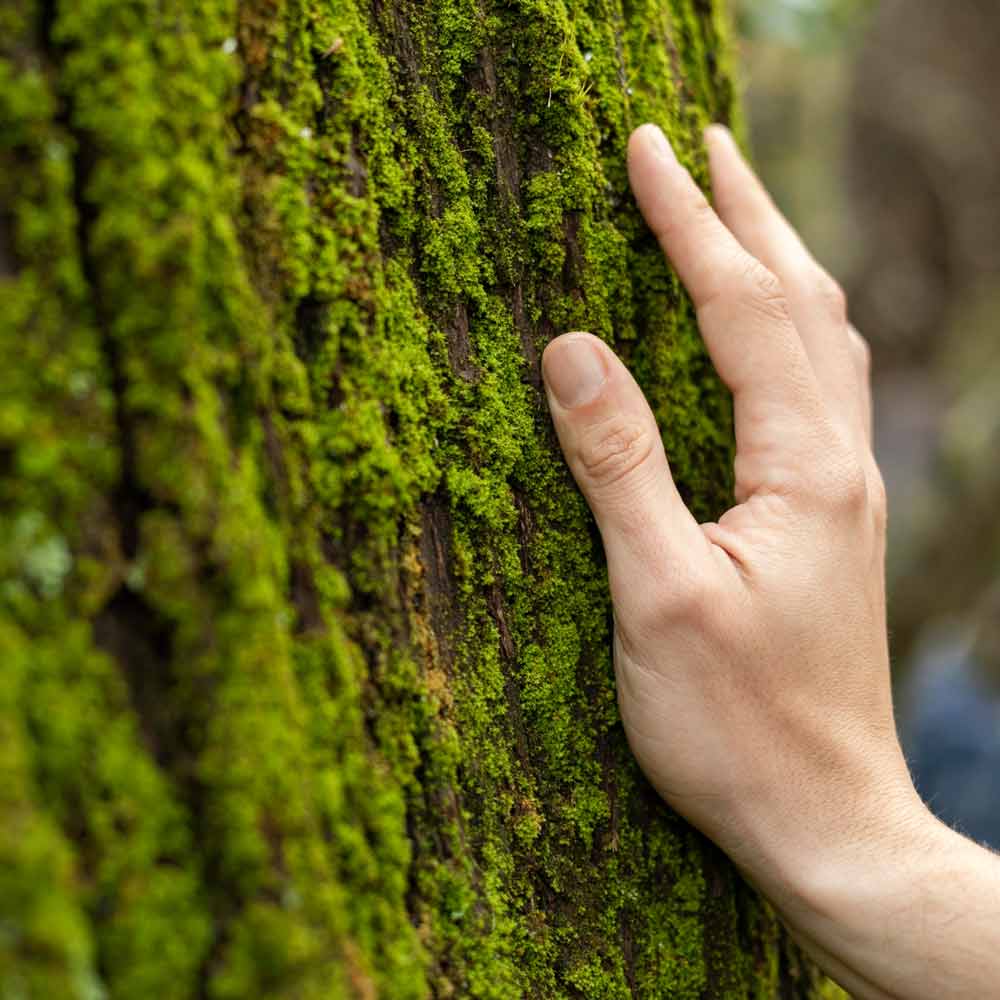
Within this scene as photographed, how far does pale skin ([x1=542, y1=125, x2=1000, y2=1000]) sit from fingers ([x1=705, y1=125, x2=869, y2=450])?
0.77 feet

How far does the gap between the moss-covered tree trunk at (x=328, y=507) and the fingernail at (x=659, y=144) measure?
57 millimetres

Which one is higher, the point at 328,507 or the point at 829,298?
the point at 829,298

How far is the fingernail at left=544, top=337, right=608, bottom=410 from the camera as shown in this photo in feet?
5.57

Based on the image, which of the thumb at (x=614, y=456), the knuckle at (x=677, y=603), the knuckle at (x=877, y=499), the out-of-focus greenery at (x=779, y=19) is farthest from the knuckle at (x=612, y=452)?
the out-of-focus greenery at (x=779, y=19)

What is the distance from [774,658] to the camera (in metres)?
1.68

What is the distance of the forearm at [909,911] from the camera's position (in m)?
1.57

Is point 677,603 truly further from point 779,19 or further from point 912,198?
point 912,198

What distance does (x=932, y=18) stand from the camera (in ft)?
40.5

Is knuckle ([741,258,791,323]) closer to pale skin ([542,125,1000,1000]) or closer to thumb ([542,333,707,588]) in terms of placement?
pale skin ([542,125,1000,1000])

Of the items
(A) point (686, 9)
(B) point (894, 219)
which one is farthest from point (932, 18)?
(A) point (686, 9)

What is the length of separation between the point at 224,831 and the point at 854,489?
126cm

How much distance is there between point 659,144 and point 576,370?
50cm

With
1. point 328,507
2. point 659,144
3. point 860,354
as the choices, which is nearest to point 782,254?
point 860,354

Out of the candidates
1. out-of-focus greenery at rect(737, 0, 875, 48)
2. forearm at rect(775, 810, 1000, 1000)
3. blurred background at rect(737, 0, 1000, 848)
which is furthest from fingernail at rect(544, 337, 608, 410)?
blurred background at rect(737, 0, 1000, 848)
